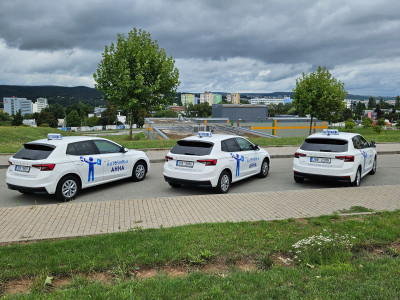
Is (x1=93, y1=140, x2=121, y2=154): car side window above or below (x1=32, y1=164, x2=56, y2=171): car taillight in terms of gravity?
above

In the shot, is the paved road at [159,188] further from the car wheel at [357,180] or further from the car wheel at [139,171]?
the car wheel at [357,180]

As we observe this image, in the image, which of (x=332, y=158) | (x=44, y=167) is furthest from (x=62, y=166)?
(x=332, y=158)

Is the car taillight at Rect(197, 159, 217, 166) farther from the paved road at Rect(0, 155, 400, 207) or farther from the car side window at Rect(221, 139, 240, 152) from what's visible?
the paved road at Rect(0, 155, 400, 207)

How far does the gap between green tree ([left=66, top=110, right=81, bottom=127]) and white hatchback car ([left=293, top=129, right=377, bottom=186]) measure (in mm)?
121492

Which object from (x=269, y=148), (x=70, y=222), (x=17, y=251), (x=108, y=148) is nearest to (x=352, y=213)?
(x=70, y=222)

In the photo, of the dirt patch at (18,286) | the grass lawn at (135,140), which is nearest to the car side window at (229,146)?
the dirt patch at (18,286)

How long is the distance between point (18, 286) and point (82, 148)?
17.6 feet

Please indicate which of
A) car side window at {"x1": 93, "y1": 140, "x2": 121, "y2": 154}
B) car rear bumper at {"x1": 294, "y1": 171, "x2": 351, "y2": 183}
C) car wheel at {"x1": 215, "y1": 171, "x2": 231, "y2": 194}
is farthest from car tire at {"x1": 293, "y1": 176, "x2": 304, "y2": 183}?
car side window at {"x1": 93, "y1": 140, "x2": 121, "y2": 154}

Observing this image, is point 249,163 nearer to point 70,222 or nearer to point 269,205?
point 269,205

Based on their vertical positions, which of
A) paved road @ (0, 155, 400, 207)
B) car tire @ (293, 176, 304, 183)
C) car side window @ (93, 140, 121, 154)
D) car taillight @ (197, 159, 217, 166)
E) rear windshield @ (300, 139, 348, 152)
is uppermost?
rear windshield @ (300, 139, 348, 152)

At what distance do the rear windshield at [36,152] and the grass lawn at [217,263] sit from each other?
3523mm

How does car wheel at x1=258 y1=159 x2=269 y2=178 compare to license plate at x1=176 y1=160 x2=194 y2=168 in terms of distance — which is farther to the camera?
car wheel at x1=258 y1=159 x2=269 y2=178

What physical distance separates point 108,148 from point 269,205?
4878mm

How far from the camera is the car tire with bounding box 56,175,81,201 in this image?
8.16 meters
